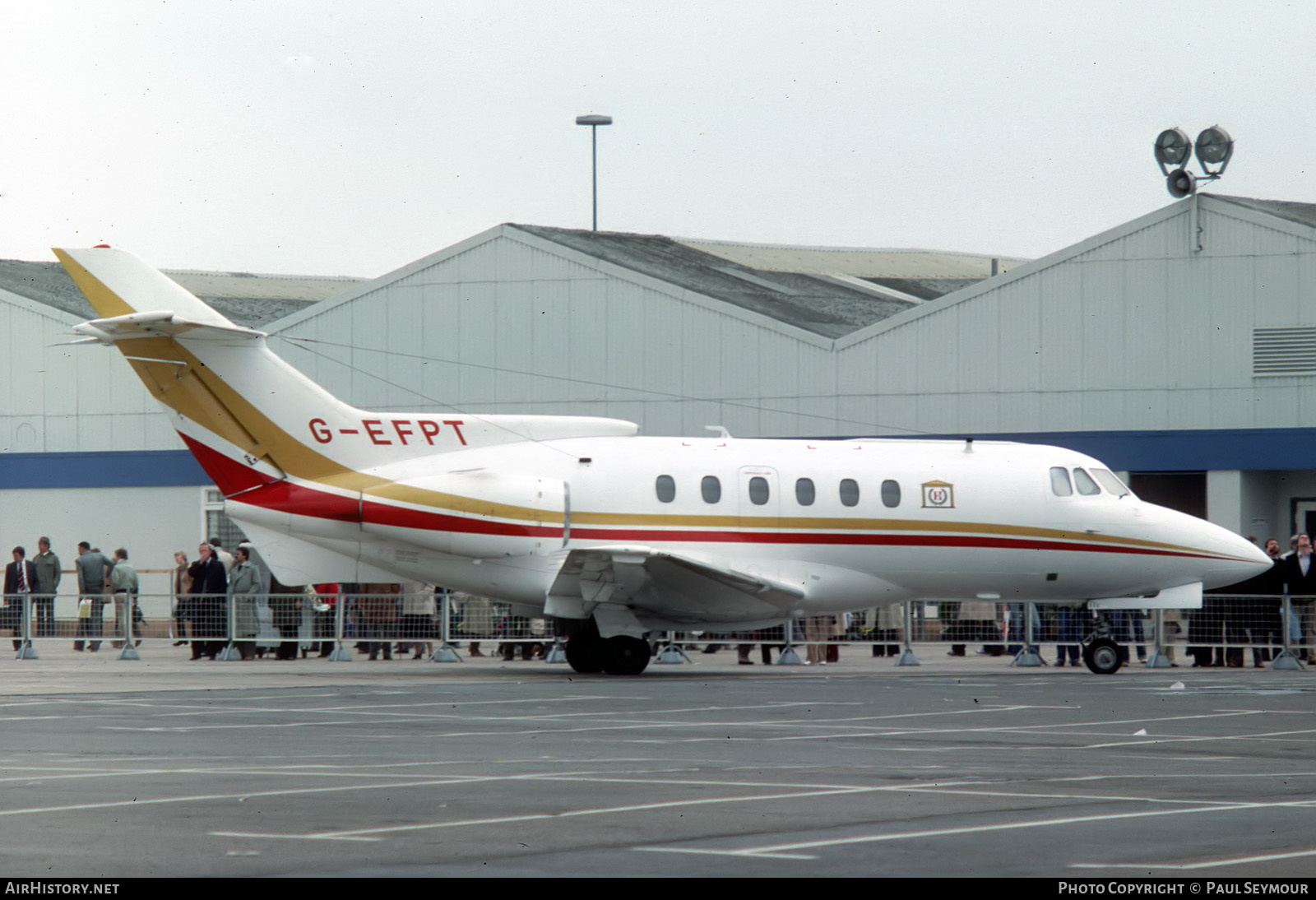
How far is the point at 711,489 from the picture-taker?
24844 millimetres

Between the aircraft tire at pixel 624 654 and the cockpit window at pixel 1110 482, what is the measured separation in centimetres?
687

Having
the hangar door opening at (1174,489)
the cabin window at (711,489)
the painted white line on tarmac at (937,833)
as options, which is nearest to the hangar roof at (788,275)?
the hangar door opening at (1174,489)

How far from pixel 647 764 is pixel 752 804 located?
2494 mm

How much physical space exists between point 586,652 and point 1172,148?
1731 cm

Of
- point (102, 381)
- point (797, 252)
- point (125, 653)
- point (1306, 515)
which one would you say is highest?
point (797, 252)

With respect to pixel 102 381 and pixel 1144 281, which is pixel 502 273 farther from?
pixel 1144 281

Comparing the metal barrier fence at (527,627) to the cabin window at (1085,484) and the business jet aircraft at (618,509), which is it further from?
the cabin window at (1085,484)

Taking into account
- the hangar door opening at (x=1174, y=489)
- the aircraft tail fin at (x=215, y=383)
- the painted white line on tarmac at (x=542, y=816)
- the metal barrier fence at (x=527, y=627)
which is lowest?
the painted white line on tarmac at (x=542, y=816)

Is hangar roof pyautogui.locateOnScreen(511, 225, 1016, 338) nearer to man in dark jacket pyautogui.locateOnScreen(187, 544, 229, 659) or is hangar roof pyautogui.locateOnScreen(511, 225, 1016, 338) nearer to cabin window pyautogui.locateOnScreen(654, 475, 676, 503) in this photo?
man in dark jacket pyautogui.locateOnScreen(187, 544, 229, 659)

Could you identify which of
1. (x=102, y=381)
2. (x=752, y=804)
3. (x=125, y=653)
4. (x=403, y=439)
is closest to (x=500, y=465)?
(x=403, y=439)

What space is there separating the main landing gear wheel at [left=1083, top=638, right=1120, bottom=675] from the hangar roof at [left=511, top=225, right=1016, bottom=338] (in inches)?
583

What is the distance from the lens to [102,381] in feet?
141

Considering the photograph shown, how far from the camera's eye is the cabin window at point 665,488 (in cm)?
2469

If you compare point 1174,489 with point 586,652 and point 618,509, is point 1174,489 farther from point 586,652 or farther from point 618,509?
point 586,652
